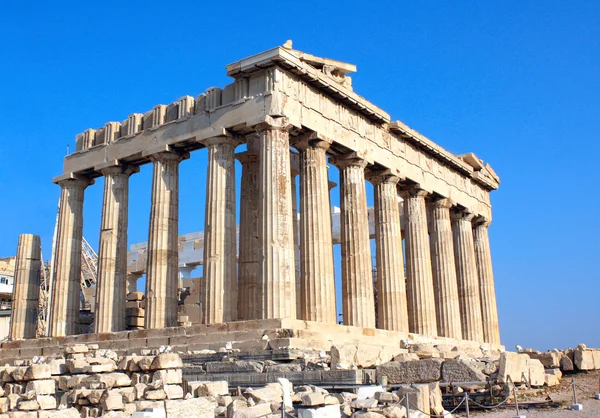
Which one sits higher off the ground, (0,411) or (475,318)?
(475,318)

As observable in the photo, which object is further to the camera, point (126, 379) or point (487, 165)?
point (487, 165)

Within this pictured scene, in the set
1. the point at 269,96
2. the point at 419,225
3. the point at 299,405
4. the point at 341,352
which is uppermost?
the point at 269,96

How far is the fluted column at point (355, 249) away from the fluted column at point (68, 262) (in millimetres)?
11767

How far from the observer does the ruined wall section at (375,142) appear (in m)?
26.1

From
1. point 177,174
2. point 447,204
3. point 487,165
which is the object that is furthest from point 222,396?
point 487,165

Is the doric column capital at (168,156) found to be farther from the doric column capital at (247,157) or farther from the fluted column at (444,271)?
the fluted column at (444,271)

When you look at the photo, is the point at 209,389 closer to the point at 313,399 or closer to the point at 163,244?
the point at 313,399

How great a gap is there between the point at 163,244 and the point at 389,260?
9.48 m

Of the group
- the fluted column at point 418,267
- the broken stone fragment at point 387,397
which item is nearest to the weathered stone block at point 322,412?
the broken stone fragment at point 387,397

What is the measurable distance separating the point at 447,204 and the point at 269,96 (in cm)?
1401

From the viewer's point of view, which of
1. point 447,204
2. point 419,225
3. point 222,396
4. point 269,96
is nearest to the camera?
point 222,396

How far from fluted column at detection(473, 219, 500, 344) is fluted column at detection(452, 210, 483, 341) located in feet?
2.73

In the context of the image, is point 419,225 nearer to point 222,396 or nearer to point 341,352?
point 341,352

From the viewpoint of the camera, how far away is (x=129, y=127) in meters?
30.2
